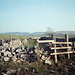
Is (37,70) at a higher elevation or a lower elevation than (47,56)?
lower

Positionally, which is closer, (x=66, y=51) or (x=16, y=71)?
(x=16, y=71)

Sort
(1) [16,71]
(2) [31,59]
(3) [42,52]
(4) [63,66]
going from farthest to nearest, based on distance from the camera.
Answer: (3) [42,52] → (2) [31,59] → (4) [63,66] → (1) [16,71]

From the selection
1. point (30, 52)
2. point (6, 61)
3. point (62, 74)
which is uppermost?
point (30, 52)

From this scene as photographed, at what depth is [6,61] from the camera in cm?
1080

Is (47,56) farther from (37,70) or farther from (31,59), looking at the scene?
(37,70)

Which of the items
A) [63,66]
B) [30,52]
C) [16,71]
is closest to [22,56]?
[30,52]

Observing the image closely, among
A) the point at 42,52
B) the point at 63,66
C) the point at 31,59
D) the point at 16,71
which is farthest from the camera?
the point at 42,52

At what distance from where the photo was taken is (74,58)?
A: 11.7m

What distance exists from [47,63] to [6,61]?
160 inches

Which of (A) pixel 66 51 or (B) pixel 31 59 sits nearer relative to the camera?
(B) pixel 31 59

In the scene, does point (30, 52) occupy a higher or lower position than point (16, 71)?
higher

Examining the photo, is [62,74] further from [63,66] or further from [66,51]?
[66,51]

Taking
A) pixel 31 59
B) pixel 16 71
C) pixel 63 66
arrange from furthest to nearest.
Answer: pixel 31 59 → pixel 63 66 → pixel 16 71

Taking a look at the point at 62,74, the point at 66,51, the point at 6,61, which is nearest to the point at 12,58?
the point at 6,61
